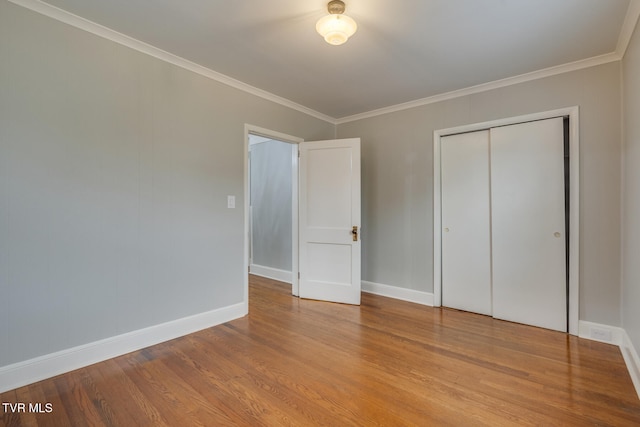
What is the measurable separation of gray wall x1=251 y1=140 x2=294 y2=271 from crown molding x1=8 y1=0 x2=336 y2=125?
1421 millimetres

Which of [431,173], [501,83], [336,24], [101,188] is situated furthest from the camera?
[431,173]

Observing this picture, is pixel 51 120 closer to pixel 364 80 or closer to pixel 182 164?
pixel 182 164

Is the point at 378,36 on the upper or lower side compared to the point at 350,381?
upper

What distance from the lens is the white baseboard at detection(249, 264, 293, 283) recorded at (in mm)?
4719

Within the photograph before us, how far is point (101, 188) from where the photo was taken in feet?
7.25

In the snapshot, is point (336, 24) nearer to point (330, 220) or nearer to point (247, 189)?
point (247, 189)

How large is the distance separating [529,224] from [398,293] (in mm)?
1646

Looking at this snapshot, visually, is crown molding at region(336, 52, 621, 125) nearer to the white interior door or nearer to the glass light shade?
the white interior door

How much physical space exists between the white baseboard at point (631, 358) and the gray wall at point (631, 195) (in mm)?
61

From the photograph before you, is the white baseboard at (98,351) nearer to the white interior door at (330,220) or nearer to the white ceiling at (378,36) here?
the white interior door at (330,220)

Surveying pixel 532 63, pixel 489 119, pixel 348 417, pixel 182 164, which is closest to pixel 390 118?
pixel 489 119

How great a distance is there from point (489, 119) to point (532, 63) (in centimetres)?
59

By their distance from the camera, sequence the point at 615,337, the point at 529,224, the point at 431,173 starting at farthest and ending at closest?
the point at 431,173 < the point at 529,224 < the point at 615,337

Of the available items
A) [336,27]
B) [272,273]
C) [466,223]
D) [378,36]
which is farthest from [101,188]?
[466,223]
